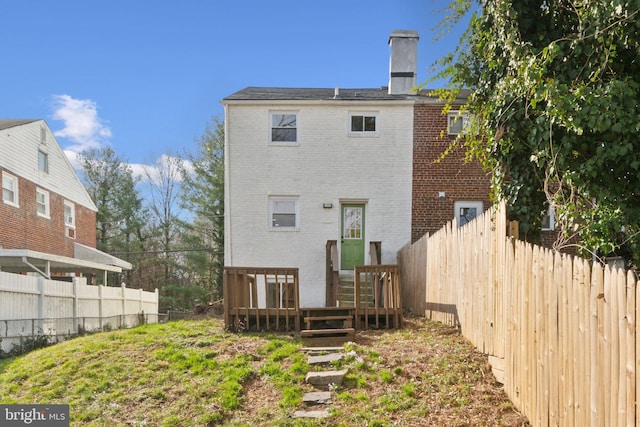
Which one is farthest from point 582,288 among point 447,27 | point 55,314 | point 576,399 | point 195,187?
point 195,187

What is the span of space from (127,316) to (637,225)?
15888 mm

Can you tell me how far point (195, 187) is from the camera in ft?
97.5

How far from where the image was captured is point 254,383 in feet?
21.3

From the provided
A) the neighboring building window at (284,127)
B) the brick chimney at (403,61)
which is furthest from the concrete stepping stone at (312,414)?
the brick chimney at (403,61)

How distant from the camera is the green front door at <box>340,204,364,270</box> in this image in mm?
14680

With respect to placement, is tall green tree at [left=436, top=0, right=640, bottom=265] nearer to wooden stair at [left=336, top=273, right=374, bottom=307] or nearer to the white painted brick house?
wooden stair at [left=336, top=273, right=374, bottom=307]

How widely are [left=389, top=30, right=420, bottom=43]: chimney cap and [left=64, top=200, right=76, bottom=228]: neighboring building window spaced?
55.3ft

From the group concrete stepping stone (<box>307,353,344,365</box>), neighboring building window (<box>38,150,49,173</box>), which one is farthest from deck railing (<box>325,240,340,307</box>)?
neighboring building window (<box>38,150,49,173</box>)

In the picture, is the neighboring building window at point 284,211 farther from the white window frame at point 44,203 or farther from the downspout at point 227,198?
the white window frame at point 44,203

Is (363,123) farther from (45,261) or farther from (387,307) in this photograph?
(45,261)

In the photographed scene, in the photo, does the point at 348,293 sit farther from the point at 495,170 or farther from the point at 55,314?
the point at 55,314

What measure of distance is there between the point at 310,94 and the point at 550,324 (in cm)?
1223

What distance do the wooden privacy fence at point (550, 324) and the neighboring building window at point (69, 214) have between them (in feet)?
67.9

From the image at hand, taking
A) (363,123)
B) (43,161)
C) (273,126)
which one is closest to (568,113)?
(363,123)
